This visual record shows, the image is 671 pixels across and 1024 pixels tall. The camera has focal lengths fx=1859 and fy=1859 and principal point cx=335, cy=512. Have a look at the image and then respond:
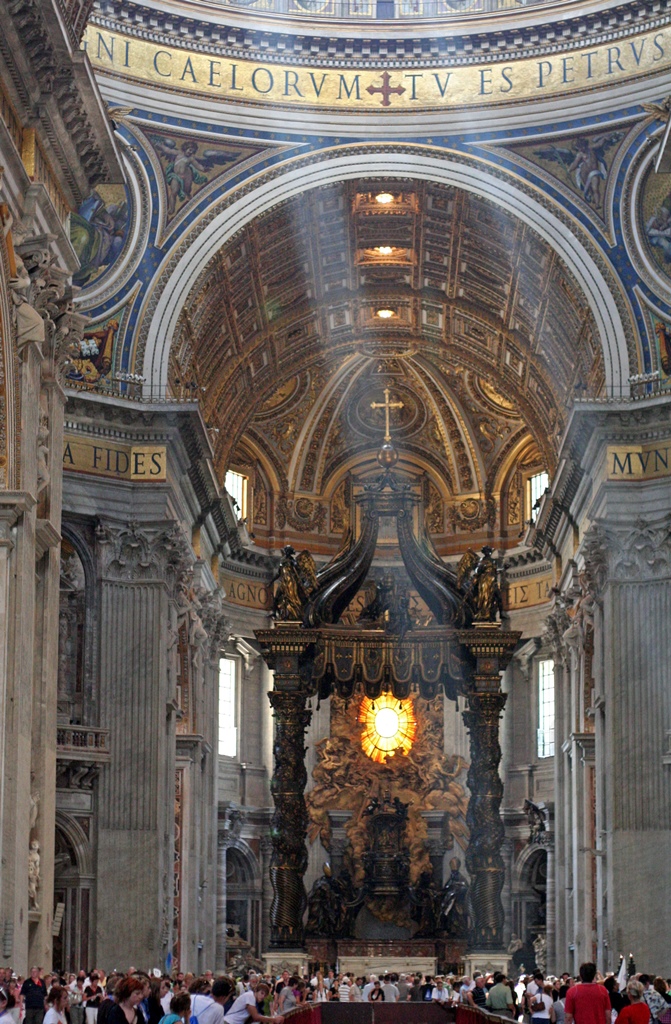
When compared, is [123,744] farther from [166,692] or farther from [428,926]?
[428,926]

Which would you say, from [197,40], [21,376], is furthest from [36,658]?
[197,40]

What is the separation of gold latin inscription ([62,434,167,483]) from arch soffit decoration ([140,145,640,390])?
49.4 inches

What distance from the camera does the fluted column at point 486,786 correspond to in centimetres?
3122

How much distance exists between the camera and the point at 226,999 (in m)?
12.5

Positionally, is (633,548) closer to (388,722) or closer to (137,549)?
(137,549)

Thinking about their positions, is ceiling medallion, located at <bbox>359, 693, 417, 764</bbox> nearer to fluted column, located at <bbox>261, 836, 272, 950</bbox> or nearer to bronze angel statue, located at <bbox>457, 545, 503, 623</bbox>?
fluted column, located at <bbox>261, 836, 272, 950</bbox>

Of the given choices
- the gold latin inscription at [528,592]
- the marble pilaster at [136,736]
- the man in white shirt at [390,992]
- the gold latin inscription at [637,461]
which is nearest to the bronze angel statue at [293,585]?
the marble pilaster at [136,736]

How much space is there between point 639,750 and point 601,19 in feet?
39.9

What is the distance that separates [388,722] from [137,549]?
14.8 metres

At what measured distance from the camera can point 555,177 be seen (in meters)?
32.2

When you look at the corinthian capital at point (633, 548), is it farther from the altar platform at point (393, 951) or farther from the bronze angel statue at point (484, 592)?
the altar platform at point (393, 951)

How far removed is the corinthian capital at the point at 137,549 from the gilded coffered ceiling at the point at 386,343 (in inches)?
138

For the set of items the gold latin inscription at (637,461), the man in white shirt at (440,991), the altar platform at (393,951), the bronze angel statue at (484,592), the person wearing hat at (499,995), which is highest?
the gold latin inscription at (637,461)

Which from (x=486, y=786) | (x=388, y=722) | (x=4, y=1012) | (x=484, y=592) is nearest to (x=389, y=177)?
(x=484, y=592)
